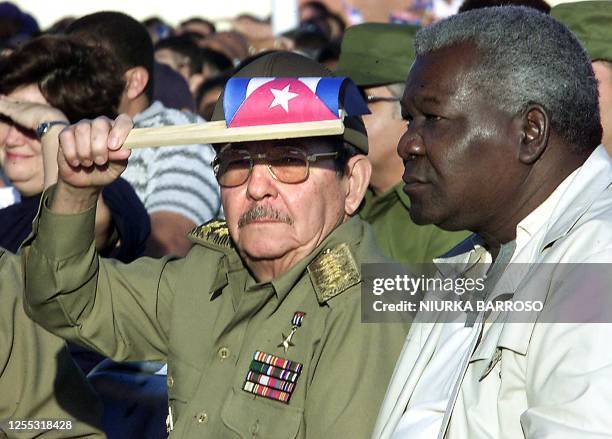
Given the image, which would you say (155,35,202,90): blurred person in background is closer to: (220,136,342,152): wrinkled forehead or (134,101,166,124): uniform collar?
(134,101,166,124): uniform collar

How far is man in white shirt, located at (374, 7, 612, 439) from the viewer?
2.65m

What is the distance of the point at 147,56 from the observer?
625 cm

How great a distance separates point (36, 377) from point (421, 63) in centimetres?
180

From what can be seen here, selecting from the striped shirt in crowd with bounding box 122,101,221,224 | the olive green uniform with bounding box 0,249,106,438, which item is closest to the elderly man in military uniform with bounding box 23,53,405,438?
the olive green uniform with bounding box 0,249,106,438

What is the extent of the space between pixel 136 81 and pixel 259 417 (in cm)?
321

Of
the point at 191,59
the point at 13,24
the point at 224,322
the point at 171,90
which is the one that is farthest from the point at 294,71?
the point at 191,59

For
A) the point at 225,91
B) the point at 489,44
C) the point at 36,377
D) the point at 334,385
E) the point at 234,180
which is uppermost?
the point at 489,44

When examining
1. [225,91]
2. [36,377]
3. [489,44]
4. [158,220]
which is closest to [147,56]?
[158,220]

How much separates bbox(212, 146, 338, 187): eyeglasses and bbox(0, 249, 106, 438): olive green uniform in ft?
3.30

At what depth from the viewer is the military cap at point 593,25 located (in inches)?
177

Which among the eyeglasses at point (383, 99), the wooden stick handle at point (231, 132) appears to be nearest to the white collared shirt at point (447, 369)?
the wooden stick handle at point (231, 132)

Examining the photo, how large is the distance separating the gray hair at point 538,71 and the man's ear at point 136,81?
3347mm

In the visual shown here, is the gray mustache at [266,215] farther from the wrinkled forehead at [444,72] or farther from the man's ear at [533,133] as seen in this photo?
the man's ear at [533,133]

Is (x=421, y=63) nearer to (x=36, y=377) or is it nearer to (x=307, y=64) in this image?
(x=307, y=64)
